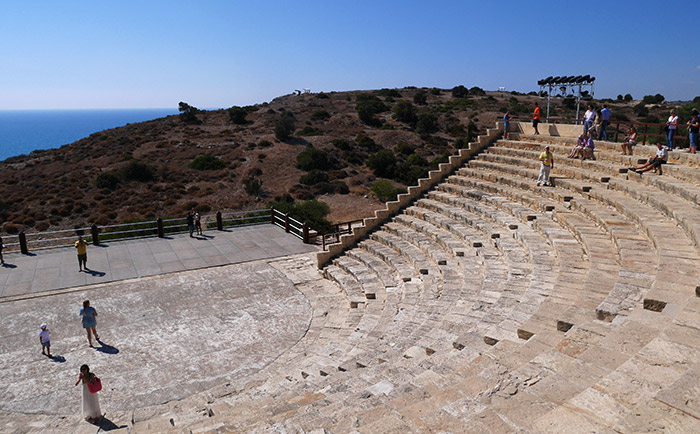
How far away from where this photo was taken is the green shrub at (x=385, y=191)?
33.8 m

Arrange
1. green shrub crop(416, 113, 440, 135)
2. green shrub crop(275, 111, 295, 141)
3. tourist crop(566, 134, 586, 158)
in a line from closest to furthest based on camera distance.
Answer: tourist crop(566, 134, 586, 158), green shrub crop(275, 111, 295, 141), green shrub crop(416, 113, 440, 135)

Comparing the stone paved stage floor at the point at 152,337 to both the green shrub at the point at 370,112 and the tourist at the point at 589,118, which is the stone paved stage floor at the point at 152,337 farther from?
the green shrub at the point at 370,112

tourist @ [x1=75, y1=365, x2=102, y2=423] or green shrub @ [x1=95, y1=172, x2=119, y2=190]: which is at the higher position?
green shrub @ [x1=95, y1=172, x2=119, y2=190]

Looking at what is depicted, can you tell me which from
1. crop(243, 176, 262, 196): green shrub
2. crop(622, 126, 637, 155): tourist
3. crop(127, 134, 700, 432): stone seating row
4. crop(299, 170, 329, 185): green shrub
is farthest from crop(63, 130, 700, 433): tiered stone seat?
crop(299, 170, 329, 185): green shrub

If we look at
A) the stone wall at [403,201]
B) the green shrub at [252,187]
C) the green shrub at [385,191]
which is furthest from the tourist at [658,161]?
the green shrub at [252,187]

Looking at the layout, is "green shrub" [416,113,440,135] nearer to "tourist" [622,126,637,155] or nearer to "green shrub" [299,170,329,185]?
"green shrub" [299,170,329,185]

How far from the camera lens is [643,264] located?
770cm

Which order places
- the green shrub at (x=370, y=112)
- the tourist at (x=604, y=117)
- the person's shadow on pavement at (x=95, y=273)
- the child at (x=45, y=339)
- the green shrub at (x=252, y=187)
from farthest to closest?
the green shrub at (x=370, y=112), the green shrub at (x=252, y=187), the tourist at (x=604, y=117), the person's shadow on pavement at (x=95, y=273), the child at (x=45, y=339)

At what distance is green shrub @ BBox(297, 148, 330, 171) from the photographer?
Answer: 1646 inches

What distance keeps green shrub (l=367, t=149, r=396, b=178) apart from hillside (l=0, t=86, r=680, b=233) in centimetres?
9

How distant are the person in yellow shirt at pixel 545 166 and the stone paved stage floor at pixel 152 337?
8321mm

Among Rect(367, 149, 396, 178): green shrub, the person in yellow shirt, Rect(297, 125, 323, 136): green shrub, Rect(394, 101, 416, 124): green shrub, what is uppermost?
Rect(394, 101, 416, 124): green shrub

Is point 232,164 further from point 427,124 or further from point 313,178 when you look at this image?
point 427,124

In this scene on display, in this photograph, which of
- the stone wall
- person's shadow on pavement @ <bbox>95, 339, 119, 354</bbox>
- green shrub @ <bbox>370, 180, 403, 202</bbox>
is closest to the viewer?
person's shadow on pavement @ <bbox>95, 339, 119, 354</bbox>
